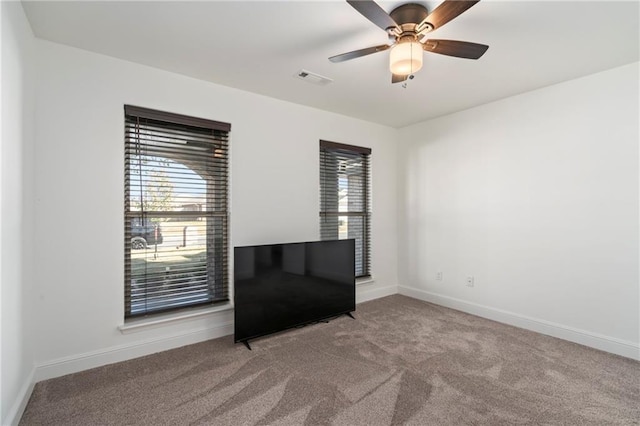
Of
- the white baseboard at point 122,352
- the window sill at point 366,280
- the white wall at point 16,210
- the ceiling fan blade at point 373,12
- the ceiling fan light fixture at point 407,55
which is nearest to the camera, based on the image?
the ceiling fan blade at point 373,12

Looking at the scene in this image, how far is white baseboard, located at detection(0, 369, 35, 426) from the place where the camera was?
5.50 ft

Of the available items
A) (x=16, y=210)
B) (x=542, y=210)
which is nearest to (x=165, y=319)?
(x=16, y=210)

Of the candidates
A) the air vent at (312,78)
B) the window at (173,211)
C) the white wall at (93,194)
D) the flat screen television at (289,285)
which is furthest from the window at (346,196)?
the window at (173,211)

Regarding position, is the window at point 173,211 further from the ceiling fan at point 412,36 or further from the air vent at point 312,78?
the ceiling fan at point 412,36

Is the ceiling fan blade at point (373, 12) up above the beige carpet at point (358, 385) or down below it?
above

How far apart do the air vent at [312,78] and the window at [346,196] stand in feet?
2.97

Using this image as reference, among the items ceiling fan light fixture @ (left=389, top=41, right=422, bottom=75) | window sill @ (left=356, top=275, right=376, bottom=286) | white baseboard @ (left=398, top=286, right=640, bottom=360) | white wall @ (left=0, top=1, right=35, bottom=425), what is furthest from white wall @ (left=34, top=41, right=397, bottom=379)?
white baseboard @ (left=398, top=286, right=640, bottom=360)

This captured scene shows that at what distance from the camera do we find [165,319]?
2689 mm

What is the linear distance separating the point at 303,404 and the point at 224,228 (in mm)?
1783

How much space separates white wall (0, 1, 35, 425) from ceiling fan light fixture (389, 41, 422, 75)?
2.21m

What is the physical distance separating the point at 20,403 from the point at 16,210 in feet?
3.87

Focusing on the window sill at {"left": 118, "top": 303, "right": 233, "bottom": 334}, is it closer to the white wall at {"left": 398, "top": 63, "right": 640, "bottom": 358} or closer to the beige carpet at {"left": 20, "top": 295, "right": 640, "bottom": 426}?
the beige carpet at {"left": 20, "top": 295, "right": 640, "bottom": 426}

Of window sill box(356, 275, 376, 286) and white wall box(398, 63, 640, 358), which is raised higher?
white wall box(398, 63, 640, 358)

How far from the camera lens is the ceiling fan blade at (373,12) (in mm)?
1526
